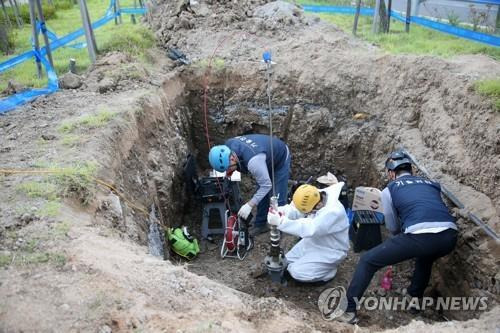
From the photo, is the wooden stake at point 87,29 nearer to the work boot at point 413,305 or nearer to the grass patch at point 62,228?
the grass patch at point 62,228

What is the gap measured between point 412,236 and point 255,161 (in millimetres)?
2119

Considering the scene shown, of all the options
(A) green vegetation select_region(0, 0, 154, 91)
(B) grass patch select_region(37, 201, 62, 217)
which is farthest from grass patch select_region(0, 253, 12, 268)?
(A) green vegetation select_region(0, 0, 154, 91)

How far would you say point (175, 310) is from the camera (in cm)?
295

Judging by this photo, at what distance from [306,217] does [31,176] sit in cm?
283

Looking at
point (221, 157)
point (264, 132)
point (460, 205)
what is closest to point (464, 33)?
point (264, 132)

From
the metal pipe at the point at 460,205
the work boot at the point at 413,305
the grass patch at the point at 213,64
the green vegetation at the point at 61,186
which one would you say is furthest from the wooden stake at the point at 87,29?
the work boot at the point at 413,305

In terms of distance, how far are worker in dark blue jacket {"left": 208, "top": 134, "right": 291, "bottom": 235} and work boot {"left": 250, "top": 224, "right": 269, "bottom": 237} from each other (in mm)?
436

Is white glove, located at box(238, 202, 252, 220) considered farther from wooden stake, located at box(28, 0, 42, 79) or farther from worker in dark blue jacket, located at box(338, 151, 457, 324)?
wooden stake, located at box(28, 0, 42, 79)

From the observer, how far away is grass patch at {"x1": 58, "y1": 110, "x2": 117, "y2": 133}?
5184mm

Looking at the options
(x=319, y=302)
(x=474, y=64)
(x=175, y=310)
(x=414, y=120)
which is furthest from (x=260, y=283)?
(x=474, y=64)

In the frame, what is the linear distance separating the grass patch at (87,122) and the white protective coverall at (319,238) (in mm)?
2409

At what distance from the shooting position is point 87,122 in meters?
5.29

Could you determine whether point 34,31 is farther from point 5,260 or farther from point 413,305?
point 413,305

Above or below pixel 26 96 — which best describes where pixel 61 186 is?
below
